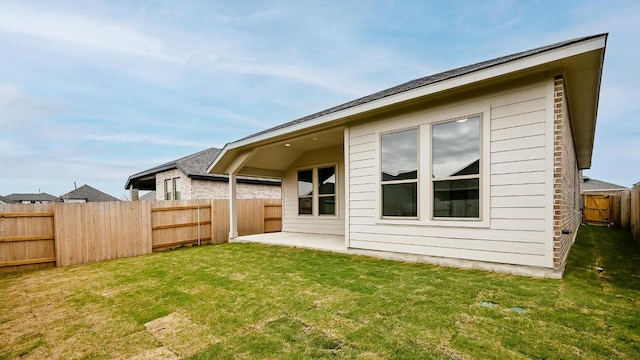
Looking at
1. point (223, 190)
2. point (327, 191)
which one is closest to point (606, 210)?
point (327, 191)

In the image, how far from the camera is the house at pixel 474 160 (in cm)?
389

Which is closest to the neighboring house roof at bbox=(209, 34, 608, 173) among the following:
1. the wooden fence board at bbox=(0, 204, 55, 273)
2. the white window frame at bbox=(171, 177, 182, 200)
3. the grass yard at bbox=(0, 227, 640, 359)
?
the grass yard at bbox=(0, 227, 640, 359)

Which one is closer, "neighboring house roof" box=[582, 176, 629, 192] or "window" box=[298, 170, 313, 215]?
"window" box=[298, 170, 313, 215]

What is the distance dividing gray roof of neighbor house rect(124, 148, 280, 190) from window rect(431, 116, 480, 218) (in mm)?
8736

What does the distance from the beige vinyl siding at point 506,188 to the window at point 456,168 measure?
0.45ft

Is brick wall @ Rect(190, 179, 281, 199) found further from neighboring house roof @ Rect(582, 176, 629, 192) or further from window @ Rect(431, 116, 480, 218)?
neighboring house roof @ Rect(582, 176, 629, 192)

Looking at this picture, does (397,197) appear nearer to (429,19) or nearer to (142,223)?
(142,223)

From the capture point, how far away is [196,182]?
13172 mm

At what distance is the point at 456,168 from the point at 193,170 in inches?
460

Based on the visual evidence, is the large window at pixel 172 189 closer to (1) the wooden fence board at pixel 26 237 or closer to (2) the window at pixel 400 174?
(1) the wooden fence board at pixel 26 237

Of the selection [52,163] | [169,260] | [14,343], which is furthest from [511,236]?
[52,163]

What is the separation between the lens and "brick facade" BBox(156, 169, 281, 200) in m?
13.1

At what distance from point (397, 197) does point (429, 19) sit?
11.1 meters

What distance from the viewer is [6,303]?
4066 millimetres
